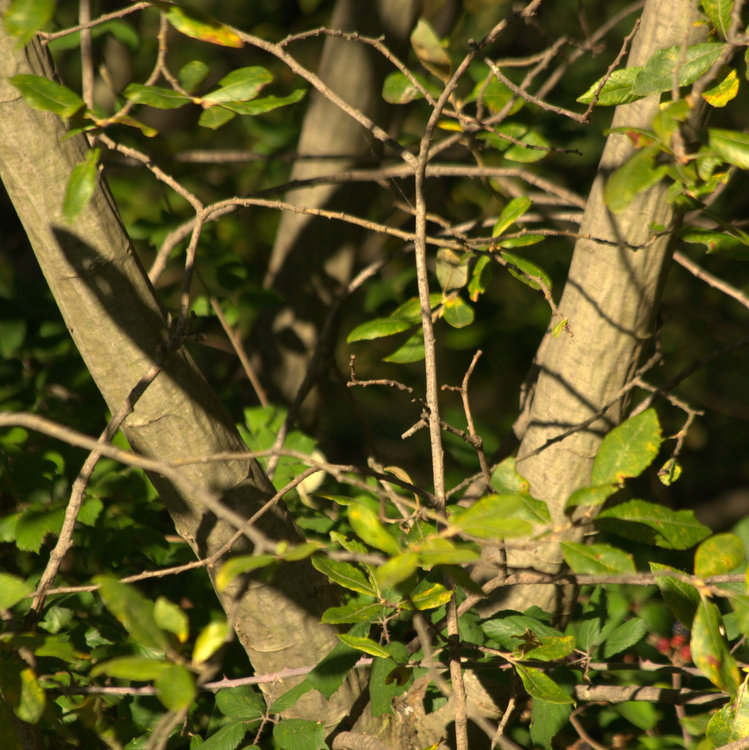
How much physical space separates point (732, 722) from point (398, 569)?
454 millimetres

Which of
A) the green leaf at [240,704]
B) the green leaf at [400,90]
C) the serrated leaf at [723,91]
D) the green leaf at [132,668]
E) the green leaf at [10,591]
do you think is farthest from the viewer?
the green leaf at [400,90]

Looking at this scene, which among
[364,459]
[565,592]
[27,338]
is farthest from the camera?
[364,459]

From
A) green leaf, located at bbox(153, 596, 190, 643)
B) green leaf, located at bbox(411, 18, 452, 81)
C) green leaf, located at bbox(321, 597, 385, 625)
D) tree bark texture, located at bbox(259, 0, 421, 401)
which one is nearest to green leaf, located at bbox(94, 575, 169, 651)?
green leaf, located at bbox(153, 596, 190, 643)

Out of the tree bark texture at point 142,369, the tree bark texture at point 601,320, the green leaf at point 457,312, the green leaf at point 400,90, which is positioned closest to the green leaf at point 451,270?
the green leaf at point 457,312

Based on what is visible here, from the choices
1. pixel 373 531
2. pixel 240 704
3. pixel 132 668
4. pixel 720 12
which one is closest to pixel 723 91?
pixel 720 12

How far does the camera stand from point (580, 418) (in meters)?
1.04

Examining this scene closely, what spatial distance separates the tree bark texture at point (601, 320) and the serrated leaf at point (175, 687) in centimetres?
62

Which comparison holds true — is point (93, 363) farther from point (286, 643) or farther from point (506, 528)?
point (506, 528)

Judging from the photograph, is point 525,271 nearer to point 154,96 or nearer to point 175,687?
point 154,96

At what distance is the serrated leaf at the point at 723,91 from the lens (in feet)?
2.76

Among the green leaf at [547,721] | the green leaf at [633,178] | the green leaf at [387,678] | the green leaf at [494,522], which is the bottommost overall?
the green leaf at [547,721]

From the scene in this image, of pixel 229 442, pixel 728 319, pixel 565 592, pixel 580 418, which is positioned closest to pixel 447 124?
pixel 580 418

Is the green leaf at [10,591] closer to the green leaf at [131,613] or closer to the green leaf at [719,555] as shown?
the green leaf at [131,613]

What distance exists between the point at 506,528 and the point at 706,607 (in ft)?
0.88
